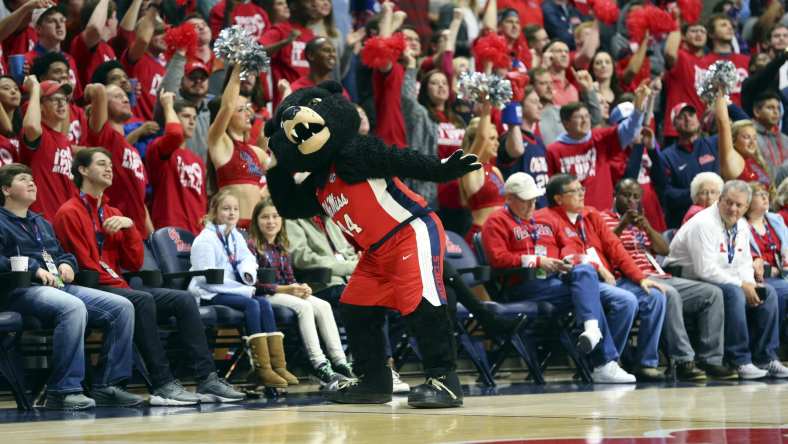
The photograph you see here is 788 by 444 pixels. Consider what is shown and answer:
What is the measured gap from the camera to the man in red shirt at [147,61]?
32.3 feet

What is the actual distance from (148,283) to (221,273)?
0.43 meters

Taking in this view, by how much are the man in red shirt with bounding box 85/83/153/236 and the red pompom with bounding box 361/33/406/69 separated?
2697 mm

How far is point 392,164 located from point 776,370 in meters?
4.33

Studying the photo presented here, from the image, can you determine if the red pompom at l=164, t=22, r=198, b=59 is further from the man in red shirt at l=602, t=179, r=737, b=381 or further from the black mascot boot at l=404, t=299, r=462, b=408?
the black mascot boot at l=404, t=299, r=462, b=408

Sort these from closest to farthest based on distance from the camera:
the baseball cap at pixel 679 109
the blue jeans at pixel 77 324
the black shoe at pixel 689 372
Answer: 1. the blue jeans at pixel 77 324
2. the black shoe at pixel 689 372
3. the baseball cap at pixel 679 109

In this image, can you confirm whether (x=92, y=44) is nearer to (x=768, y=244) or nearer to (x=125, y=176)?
(x=125, y=176)

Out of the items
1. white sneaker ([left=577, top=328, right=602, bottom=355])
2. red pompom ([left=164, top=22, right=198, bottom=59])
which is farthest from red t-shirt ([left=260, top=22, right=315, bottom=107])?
white sneaker ([left=577, top=328, right=602, bottom=355])

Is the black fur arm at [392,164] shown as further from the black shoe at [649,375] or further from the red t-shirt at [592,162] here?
the red t-shirt at [592,162]

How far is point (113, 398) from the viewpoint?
685 centimetres

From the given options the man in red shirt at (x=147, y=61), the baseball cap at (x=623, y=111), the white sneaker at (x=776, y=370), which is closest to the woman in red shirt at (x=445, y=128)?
the baseball cap at (x=623, y=111)

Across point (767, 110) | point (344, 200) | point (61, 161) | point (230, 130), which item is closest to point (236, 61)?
point (230, 130)

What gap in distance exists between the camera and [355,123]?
254 inches

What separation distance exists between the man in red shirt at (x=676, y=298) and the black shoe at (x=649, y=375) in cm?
24

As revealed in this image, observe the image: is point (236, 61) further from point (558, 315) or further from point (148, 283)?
point (558, 315)
